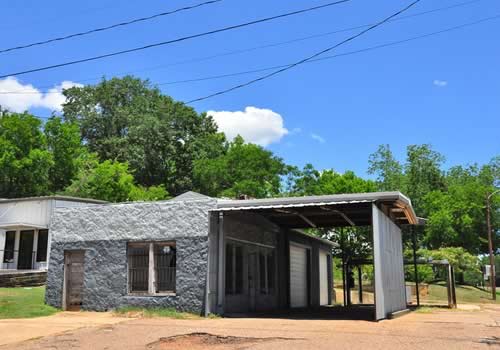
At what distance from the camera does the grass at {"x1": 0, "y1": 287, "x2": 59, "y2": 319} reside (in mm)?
17078

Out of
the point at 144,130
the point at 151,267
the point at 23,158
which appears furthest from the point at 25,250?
the point at 144,130

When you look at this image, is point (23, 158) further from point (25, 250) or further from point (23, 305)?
point (23, 305)

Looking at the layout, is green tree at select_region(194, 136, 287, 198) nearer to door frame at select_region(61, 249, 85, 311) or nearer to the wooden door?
the wooden door

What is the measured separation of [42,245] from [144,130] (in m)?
26.6

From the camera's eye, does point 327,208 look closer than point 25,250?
Yes

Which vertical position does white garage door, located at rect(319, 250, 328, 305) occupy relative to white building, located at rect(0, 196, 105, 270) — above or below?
below

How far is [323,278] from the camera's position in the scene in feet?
104

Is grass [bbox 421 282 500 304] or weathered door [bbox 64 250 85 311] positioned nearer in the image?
weathered door [bbox 64 250 85 311]

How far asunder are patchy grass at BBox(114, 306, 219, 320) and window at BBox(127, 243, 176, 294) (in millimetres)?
A: 601

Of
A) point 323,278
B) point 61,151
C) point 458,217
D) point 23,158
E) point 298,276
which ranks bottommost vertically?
point 323,278

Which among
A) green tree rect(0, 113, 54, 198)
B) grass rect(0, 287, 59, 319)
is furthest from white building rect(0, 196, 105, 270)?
green tree rect(0, 113, 54, 198)

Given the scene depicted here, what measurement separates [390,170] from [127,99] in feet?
103

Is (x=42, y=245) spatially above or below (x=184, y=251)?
above

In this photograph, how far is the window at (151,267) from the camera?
58.1ft
